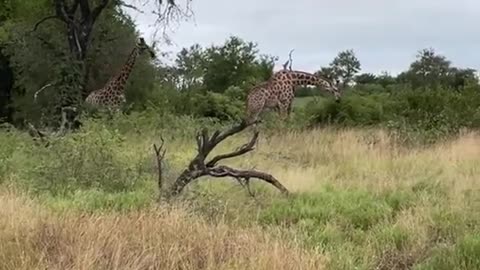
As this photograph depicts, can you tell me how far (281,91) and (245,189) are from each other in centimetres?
894

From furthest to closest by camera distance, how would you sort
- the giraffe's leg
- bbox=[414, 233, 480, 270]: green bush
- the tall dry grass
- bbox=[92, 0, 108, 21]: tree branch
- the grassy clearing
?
bbox=[92, 0, 108, 21]: tree branch < the giraffe's leg < bbox=[414, 233, 480, 270]: green bush < the grassy clearing < the tall dry grass

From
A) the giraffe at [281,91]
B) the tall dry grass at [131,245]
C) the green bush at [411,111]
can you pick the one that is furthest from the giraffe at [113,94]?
the tall dry grass at [131,245]

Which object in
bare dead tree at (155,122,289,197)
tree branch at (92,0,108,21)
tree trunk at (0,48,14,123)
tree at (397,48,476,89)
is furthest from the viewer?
tree at (397,48,476,89)

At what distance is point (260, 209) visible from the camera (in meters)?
8.05

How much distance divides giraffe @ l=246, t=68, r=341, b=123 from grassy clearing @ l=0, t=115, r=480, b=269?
4.53 m

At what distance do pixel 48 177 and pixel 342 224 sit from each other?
3.27 meters

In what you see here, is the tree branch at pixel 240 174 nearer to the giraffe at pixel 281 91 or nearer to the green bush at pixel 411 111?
the green bush at pixel 411 111

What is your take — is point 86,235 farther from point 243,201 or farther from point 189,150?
point 189,150

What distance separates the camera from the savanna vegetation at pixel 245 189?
216 inches

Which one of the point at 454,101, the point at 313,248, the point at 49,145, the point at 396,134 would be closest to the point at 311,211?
the point at 313,248

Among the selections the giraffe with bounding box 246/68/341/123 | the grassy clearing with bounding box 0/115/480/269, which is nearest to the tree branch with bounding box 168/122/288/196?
the grassy clearing with bounding box 0/115/480/269

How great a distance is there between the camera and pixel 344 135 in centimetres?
1459

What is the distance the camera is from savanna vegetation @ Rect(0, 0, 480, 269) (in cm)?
548

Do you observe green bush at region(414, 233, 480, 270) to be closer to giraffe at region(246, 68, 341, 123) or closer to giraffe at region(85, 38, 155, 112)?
giraffe at region(246, 68, 341, 123)
